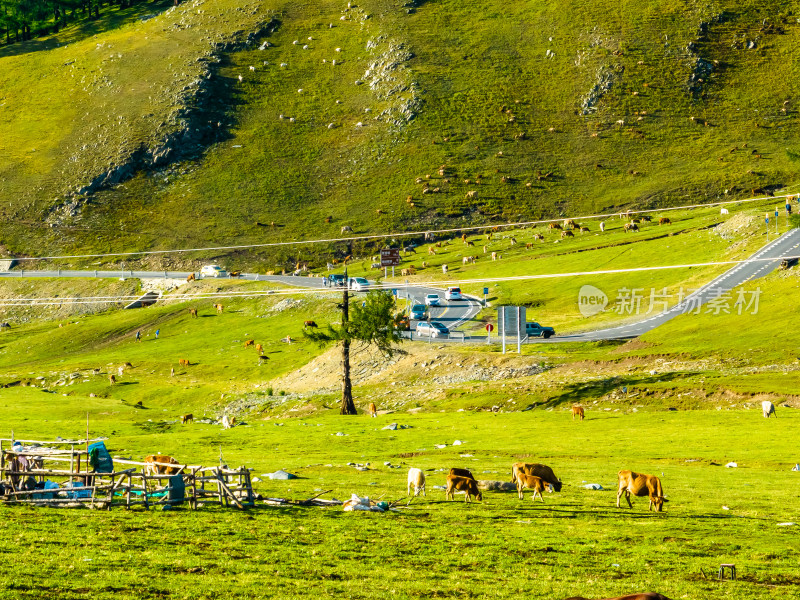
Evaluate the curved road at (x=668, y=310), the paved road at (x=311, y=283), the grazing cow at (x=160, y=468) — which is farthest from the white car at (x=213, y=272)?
the grazing cow at (x=160, y=468)

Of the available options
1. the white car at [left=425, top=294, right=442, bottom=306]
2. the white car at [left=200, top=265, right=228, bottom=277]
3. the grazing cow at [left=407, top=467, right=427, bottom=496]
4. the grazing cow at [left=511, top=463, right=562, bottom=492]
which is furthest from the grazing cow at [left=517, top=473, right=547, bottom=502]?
the white car at [left=200, top=265, right=228, bottom=277]

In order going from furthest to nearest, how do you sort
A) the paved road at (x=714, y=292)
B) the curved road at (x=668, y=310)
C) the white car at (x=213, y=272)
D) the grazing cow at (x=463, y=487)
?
the white car at (x=213, y=272), the curved road at (x=668, y=310), the paved road at (x=714, y=292), the grazing cow at (x=463, y=487)

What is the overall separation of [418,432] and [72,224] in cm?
14648

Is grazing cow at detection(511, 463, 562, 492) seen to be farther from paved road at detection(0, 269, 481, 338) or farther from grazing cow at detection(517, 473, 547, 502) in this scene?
paved road at detection(0, 269, 481, 338)

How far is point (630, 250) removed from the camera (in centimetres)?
13162

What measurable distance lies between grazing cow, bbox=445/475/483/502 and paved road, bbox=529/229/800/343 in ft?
199

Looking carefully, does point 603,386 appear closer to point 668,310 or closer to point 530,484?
point 668,310

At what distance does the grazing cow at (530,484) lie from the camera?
119ft

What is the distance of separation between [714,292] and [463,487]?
78.0 meters

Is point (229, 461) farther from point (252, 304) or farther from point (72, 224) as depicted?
point (72, 224)

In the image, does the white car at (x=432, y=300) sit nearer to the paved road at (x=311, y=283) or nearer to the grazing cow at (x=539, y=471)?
the paved road at (x=311, y=283)

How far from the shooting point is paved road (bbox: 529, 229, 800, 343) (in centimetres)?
9731

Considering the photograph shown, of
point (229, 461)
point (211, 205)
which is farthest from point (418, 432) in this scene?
point (211, 205)

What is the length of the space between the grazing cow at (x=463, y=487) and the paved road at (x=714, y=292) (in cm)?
6066
